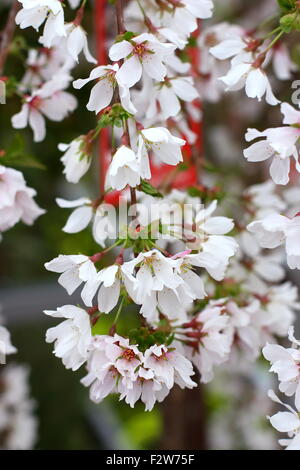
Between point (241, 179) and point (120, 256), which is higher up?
point (120, 256)

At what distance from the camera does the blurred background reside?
199cm

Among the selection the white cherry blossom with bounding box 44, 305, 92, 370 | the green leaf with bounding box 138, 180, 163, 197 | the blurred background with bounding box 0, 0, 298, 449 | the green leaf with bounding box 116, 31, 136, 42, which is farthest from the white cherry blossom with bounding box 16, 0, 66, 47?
the blurred background with bounding box 0, 0, 298, 449

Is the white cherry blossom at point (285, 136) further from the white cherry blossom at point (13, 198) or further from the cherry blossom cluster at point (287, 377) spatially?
the white cherry blossom at point (13, 198)

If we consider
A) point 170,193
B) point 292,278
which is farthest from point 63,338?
point 292,278

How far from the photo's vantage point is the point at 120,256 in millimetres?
708

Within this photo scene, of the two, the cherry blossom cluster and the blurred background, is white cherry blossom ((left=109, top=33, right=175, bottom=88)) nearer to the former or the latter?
the cherry blossom cluster

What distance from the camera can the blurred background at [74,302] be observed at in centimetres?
199

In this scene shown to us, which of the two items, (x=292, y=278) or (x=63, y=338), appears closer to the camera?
(x=63, y=338)

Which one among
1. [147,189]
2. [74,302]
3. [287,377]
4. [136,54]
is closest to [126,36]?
[136,54]

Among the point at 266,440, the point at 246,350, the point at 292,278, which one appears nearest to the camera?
the point at 246,350

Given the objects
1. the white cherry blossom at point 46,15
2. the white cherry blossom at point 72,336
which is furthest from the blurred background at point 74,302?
the white cherry blossom at point 72,336

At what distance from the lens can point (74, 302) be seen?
1.87 m

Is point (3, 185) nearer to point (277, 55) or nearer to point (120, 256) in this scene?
point (120, 256)

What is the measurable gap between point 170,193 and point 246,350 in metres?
0.23
